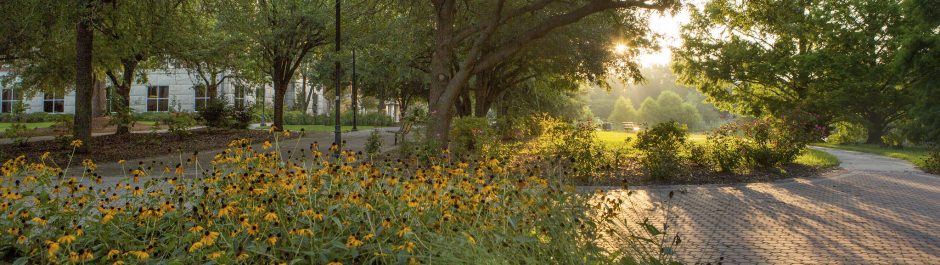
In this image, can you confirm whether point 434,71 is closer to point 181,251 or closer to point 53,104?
point 181,251

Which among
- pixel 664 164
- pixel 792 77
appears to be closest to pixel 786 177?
pixel 664 164

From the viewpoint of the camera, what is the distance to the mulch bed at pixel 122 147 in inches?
661

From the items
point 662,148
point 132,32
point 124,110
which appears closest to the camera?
point 662,148

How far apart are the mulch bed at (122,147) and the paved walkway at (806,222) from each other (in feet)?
35.1

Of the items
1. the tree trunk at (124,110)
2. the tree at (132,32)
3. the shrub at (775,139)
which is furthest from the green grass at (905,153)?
the tree trunk at (124,110)

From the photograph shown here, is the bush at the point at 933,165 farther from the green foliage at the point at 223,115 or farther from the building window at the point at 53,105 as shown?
Answer: the building window at the point at 53,105

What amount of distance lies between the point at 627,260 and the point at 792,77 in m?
38.5

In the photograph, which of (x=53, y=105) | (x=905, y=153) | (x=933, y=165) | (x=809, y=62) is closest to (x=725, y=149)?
(x=933, y=165)

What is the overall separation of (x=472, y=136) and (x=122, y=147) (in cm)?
1044

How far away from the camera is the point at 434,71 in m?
17.6

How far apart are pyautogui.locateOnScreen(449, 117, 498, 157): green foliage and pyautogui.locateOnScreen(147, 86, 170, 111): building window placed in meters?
38.1

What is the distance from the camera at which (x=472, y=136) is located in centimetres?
1619

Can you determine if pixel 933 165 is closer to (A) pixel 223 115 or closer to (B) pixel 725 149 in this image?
(B) pixel 725 149

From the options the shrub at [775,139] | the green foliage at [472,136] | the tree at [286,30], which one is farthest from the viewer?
the tree at [286,30]
